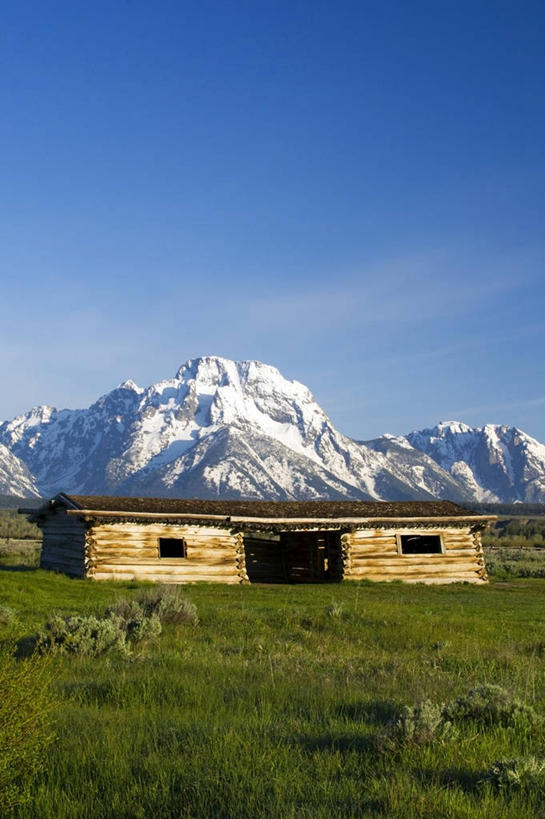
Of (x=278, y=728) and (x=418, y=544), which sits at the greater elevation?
(x=418, y=544)

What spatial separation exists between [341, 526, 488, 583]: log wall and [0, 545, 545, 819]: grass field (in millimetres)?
17839

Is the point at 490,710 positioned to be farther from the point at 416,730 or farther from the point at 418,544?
the point at 418,544

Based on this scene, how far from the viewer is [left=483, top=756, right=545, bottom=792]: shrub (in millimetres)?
5312

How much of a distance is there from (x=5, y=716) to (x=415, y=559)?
2903 centimetres

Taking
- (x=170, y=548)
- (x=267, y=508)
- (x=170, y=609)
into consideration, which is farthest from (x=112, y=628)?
(x=170, y=548)

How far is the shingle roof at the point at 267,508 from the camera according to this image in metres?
30.5

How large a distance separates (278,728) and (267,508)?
2727 cm

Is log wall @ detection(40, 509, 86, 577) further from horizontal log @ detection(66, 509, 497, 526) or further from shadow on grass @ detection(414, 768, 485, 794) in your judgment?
shadow on grass @ detection(414, 768, 485, 794)

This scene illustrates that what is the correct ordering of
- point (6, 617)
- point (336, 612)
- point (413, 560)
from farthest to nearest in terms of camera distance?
point (413, 560) < point (336, 612) < point (6, 617)

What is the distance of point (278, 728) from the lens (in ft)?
22.4

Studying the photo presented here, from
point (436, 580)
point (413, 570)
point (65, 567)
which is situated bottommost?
point (436, 580)

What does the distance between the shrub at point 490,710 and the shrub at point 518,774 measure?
1.46m

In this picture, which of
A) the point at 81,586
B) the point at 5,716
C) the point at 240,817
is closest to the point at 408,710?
the point at 240,817

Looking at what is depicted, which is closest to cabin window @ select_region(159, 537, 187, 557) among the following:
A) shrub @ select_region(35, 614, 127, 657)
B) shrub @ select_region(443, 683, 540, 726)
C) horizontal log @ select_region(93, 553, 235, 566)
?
horizontal log @ select_region(93, 553, 235, 566)
